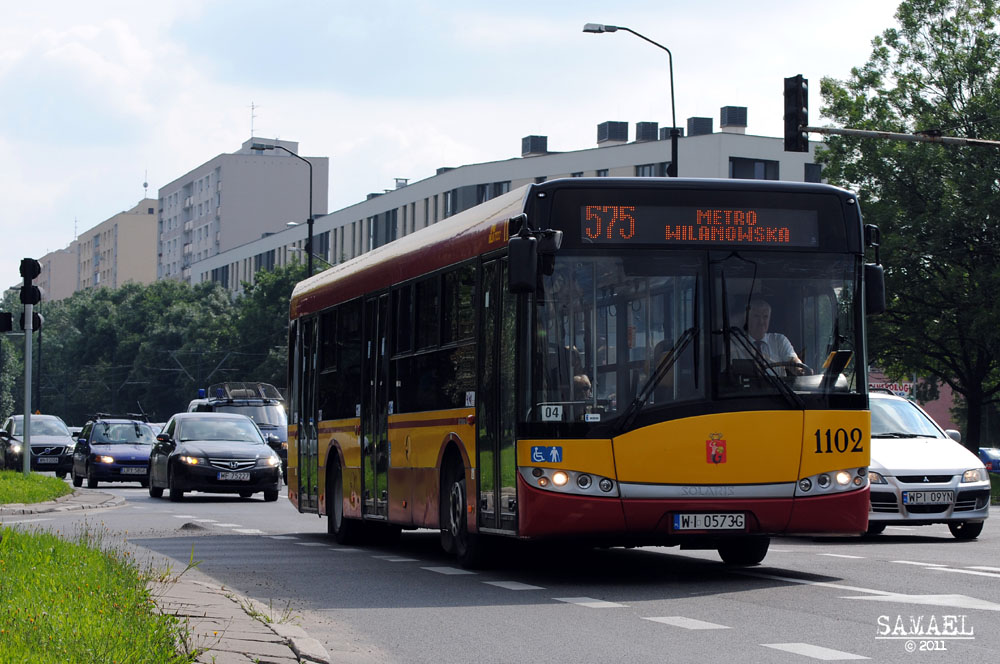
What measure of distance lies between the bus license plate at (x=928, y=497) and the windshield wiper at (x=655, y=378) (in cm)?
664

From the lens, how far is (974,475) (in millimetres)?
18672

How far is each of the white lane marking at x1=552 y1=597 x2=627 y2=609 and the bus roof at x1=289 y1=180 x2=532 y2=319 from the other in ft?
9.54

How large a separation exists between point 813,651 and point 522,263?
413 cm

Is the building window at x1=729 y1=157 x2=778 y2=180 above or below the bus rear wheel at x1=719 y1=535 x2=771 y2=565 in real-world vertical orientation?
above

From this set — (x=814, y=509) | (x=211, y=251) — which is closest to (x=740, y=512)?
(x=814, y=509)

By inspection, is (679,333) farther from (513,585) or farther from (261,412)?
(261,412)

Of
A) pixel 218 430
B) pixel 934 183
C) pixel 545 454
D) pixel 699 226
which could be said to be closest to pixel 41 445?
pixel 218 430

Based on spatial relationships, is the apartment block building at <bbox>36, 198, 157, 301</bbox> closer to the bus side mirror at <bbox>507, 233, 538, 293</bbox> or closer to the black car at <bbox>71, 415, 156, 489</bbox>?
the black car at <bbox>71, 415, 156, 489</bbox>

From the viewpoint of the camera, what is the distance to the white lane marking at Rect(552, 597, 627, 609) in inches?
443

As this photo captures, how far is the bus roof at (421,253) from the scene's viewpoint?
44.4ft

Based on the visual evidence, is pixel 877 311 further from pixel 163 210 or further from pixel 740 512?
pixel 163 210

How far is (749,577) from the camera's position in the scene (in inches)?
527

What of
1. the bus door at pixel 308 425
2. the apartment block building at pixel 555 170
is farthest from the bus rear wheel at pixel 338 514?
the apartment block building at pixel 555 170

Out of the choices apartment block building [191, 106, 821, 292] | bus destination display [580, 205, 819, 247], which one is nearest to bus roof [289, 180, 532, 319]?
bus destination display [580, 205, 819, 247]
